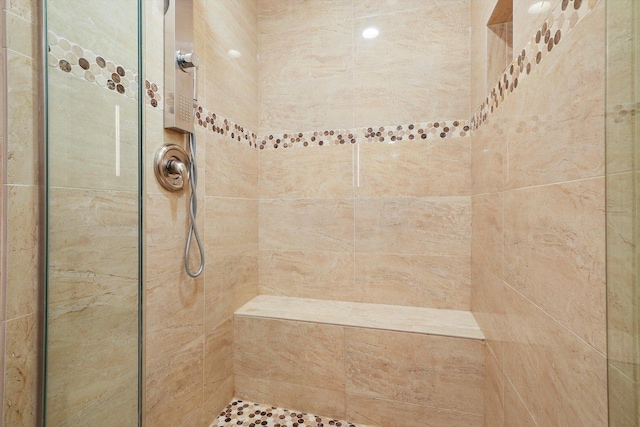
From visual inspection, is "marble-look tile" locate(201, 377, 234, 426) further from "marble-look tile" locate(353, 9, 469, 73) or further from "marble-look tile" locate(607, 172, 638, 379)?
"marble-look tile" locate(353, 9, 469, 73)

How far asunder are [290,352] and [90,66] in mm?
1467

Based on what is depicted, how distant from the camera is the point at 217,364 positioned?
61.4 inches

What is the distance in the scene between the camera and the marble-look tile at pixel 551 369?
565 mm

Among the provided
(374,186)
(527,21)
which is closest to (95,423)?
(374,186)

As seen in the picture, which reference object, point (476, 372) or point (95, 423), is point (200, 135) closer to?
point (95, 423)

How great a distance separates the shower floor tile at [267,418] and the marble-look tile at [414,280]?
66cm

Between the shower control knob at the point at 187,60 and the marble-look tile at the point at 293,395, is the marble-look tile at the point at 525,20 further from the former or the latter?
the marble-look tile at the point at 293,395

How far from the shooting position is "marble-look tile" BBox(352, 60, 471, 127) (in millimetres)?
1695

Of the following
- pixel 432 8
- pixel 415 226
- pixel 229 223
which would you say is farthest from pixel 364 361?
pixel 432 8

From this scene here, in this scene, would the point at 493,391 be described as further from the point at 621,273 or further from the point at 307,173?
the point at 307,173

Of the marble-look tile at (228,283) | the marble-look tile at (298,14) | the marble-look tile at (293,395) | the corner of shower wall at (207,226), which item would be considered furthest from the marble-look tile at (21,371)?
the marble-look tile at (298,14)

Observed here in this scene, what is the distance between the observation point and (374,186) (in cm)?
181

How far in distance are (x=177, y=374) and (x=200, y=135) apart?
1.06 meters

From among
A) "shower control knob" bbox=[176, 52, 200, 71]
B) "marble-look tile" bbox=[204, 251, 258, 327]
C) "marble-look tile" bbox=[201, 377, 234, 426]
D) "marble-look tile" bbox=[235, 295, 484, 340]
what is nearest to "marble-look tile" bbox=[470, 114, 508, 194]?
"marble-look tile" bbox=[235, 295, 484, 340]
